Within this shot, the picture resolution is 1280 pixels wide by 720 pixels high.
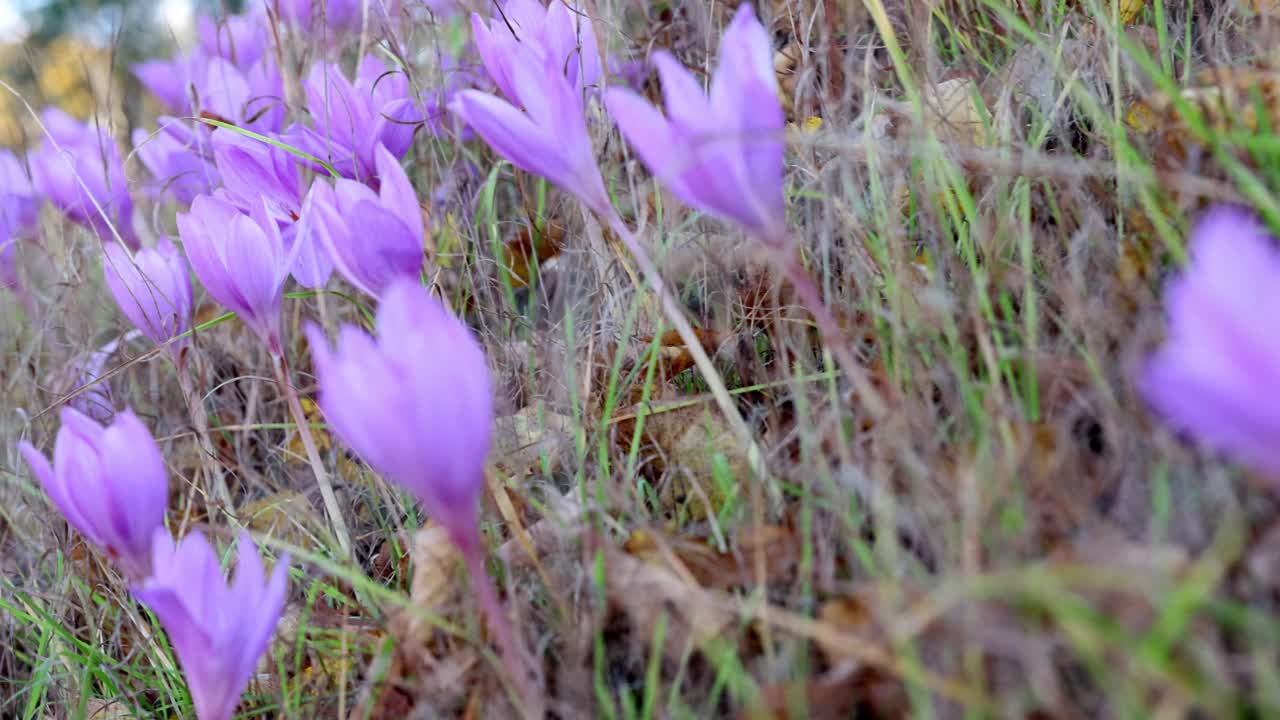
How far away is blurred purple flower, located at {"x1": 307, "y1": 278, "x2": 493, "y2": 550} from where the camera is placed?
0.66 meters

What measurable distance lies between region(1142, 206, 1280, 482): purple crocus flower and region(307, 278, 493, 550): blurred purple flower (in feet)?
1.30

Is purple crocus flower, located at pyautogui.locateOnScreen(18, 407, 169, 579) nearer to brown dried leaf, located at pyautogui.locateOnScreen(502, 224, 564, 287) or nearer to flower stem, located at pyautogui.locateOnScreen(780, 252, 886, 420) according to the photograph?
flower stem, located at pyautogui.locateOnScreen(780, 252, 886, 420)

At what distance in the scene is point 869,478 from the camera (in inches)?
31.4

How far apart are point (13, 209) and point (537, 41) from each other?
1383 millimetres

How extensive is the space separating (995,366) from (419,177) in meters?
1.31

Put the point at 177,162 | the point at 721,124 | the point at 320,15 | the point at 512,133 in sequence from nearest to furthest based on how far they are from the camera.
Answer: the point at 721,124, the point at 512,133, the point at 177,162, the point at 320,15

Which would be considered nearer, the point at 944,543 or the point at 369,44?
the point at 944,543

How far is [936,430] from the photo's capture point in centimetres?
83

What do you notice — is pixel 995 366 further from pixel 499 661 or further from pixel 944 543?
pixel 499 661

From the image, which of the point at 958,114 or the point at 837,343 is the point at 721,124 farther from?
the point at 958,114

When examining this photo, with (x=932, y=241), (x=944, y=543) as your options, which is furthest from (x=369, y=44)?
(x=944, y=543)

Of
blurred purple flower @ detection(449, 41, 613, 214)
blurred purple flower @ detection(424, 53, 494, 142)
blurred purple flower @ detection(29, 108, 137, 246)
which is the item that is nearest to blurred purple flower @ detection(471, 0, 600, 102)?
blurred purple flower @ detection(449, 41, 613, 214)

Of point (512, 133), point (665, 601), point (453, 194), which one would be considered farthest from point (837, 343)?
point (453, 194)

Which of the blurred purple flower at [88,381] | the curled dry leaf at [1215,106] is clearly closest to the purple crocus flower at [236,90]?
the blurred purple flower at [88,381]
